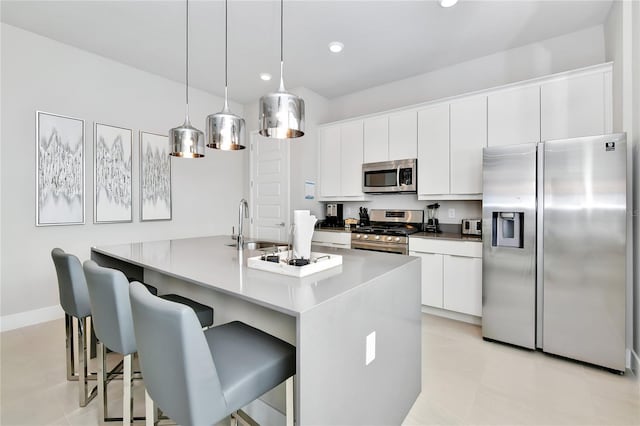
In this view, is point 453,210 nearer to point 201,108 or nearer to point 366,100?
point 366,100

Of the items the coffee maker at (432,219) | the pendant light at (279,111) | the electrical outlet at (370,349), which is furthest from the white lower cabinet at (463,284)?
the pendant light at (279,111)

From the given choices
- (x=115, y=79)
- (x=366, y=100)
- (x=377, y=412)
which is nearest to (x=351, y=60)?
(x=366, y=100)

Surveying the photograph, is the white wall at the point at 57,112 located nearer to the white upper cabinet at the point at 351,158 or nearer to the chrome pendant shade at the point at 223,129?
the white upper cabinet at the point at 351,158

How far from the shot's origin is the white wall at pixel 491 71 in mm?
3012

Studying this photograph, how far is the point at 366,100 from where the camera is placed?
4508mm

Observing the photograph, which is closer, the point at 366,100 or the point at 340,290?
the point at 340,290

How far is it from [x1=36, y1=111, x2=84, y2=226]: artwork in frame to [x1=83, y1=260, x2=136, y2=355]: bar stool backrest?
7.73 ft

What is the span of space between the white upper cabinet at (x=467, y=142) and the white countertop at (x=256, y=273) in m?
1.85

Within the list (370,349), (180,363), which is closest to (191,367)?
(180,363)

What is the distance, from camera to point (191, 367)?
94cm

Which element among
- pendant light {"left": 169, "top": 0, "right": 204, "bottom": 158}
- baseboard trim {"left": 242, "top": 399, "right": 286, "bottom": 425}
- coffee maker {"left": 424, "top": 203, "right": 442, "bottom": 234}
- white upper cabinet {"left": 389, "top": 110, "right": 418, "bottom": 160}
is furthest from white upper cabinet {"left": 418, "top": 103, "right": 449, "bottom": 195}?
baseboard trim {"left": 242, "top": 399, "right": 286, "bottom": 425}

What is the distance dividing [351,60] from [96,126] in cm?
298

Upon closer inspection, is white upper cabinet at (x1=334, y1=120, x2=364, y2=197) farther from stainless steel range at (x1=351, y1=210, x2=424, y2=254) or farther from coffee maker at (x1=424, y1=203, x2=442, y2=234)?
coffee maker at (x1=424, y1=203, x2=442, y2=234)

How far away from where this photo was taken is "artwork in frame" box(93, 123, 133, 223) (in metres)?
3.46
